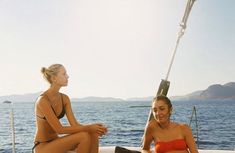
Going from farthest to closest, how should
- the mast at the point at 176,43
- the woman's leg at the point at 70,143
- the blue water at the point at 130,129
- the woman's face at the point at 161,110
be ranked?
the blue water at the point at 130,129
the mast at the point at 176,43
the woman's leg at the point at 70,143
the woman's face at the point at 161,110

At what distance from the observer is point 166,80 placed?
205 inches

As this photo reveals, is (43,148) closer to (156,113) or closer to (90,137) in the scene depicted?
(90,137)

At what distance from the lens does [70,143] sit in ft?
13.4

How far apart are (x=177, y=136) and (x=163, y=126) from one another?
168 mm

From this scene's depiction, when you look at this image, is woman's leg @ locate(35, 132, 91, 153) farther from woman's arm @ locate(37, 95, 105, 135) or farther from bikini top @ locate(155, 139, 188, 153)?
bikini top @ locate(155, 139, 188, 153)

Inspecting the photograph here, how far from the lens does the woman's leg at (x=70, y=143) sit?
4.05 m

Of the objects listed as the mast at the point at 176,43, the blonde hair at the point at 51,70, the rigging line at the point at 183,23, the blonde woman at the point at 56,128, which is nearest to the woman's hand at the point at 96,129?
the blonde woman at the point at 56,128

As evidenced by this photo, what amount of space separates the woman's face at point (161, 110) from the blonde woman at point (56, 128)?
72 centimetres

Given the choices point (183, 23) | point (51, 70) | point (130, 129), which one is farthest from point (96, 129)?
point (130, 129)

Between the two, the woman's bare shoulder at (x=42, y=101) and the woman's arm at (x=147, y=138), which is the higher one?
the woman's bare shoulder at (x=42, y=101)

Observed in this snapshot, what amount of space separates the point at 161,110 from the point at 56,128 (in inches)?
44.3

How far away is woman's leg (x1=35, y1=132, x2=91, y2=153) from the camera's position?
4047 mm

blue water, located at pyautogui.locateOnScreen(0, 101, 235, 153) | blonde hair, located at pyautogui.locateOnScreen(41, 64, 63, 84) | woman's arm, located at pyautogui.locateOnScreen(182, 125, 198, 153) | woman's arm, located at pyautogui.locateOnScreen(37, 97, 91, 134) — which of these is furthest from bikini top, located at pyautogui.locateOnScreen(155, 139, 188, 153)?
blonde hair, located at pyautogui.locateOnScreen(41, 64, 63, 84)

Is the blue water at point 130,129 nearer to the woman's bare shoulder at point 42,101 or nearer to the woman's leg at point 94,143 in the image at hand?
the woman's leg at point 94,143
